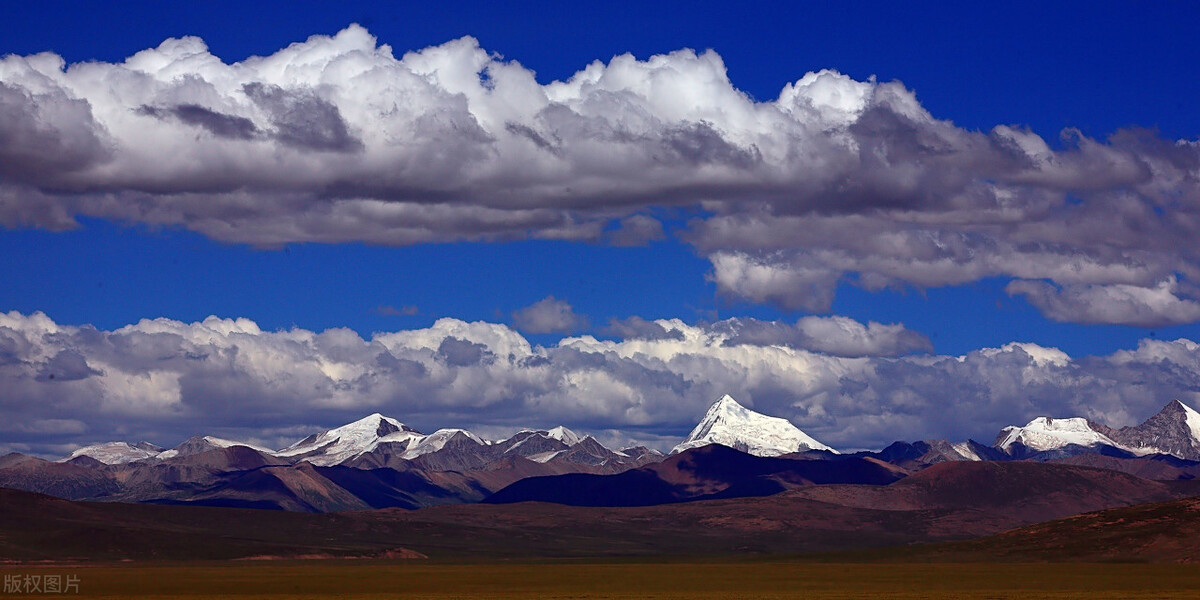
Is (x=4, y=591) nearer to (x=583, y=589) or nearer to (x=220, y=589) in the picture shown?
(x=220, y=589)

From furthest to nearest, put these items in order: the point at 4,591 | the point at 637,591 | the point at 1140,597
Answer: the point at 637,591 → the point at 4,591 → the point at 1140,597

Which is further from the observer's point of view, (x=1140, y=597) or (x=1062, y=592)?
(x=1062, y=592)

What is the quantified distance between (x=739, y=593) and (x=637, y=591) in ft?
50.2

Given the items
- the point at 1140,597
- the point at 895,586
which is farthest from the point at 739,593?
the point at 1140,597

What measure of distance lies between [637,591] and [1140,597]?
60.3m

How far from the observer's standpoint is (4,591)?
170125 mm

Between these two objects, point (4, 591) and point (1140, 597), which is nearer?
point (1140, 597)

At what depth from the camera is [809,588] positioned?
633 ft

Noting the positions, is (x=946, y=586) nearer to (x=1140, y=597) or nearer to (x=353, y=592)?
(x=1140, y=597)

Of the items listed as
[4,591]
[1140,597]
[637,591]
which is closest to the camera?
[1140,597]

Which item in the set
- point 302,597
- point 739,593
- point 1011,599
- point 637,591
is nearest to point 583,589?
point 637,591

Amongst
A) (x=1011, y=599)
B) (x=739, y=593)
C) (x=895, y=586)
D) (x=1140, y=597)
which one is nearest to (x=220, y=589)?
(x=739, y=593)

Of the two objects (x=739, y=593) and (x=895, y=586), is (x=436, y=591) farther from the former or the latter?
(x=895, y=586)

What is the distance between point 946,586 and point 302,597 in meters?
82.4
